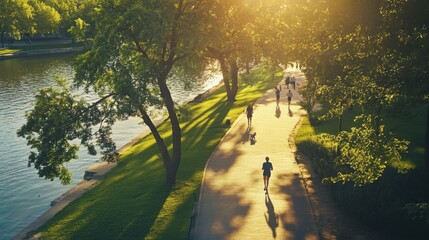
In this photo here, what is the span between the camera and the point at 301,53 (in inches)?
754

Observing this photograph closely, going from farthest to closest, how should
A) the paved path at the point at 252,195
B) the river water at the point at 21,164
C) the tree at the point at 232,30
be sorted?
the river water at the point at 21,164, the tree at the point at 232,30, the paved path at the point at 252,195

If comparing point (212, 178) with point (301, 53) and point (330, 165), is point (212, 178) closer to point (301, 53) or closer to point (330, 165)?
point (330, 165)

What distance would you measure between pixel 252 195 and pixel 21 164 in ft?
67.6

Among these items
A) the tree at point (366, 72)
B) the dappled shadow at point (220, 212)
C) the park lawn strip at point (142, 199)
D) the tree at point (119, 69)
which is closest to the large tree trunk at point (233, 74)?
the park lawn strip at point (142, 199)

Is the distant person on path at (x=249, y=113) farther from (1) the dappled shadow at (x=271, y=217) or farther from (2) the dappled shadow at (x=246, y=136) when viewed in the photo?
(1) the dappled shadow at (x=271, y=217)

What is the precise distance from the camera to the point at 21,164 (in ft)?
104

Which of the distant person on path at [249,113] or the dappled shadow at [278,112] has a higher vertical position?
the distant person on path at [249,113]

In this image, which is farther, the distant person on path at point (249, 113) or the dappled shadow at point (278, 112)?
the dappled shadow at point (278, 112)

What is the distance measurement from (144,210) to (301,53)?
10.1 metres

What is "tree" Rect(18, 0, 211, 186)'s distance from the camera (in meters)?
16.9

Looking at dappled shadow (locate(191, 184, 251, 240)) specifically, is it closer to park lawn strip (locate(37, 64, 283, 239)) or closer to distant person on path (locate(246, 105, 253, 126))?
park lawn strip (locate(37, 64, 283, 239))

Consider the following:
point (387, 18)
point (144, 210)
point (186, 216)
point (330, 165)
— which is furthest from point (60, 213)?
point (387, 18)

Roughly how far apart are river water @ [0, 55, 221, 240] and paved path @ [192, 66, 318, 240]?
8824mm

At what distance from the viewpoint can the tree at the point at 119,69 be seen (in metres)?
16.9
